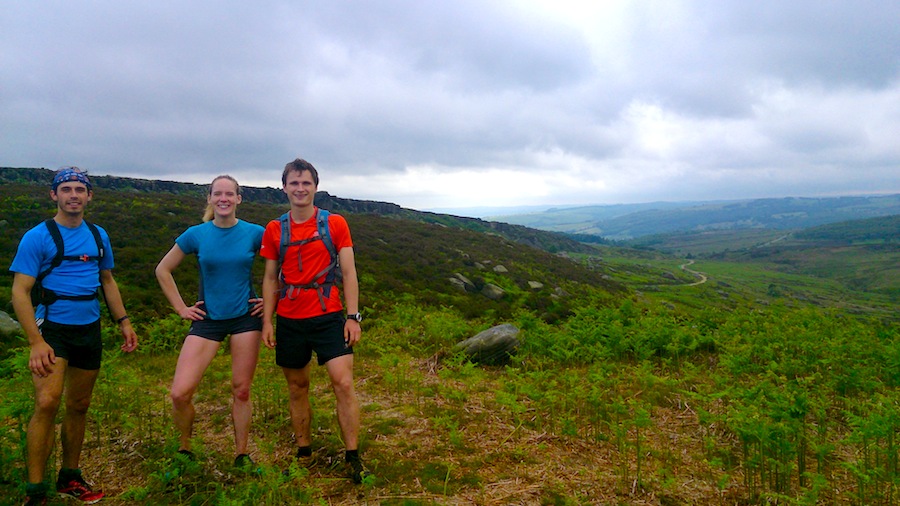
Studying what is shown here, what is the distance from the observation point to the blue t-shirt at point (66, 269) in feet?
12.4

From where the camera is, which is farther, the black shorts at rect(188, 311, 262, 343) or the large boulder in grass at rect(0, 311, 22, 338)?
the large boulder in grass at rect(0, 311, 22, 338)

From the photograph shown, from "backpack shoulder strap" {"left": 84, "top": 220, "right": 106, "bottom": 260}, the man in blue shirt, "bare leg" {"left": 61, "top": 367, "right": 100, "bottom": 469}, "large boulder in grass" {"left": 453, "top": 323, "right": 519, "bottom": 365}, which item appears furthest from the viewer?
"large boulder in grass" {"left": 453, "top": 323, "right": 519, "bottom": 365}

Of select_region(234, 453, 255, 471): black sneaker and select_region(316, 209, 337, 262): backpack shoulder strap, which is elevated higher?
select_region(316, 209, 337, 262): backpack shoulder strap

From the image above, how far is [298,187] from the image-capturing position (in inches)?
173

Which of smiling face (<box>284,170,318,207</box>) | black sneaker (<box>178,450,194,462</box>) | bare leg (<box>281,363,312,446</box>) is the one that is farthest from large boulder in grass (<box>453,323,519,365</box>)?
smiling face (<box>284,170,318,207</box>)

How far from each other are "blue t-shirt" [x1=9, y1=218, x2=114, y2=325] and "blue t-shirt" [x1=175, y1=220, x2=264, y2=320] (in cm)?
74

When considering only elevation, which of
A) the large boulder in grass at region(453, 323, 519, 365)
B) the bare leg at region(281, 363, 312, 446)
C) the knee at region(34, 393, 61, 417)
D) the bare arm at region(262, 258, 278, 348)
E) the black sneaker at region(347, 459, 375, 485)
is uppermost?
the bare arm at region(262, 258, 278, 348)

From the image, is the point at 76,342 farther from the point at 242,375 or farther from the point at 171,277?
the point at 242,375

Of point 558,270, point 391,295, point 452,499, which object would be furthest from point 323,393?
point 558,270

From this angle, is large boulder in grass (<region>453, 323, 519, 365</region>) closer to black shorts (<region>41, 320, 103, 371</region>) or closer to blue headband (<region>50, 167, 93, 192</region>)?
black shorts (<region>41, 320, 103, 371</region>)

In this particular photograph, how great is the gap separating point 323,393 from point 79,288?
13.2 feet

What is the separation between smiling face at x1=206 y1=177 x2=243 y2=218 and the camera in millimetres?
4438

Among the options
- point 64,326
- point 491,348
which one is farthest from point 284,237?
point 491,348

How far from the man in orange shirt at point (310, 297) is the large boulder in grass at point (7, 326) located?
10.2 m
